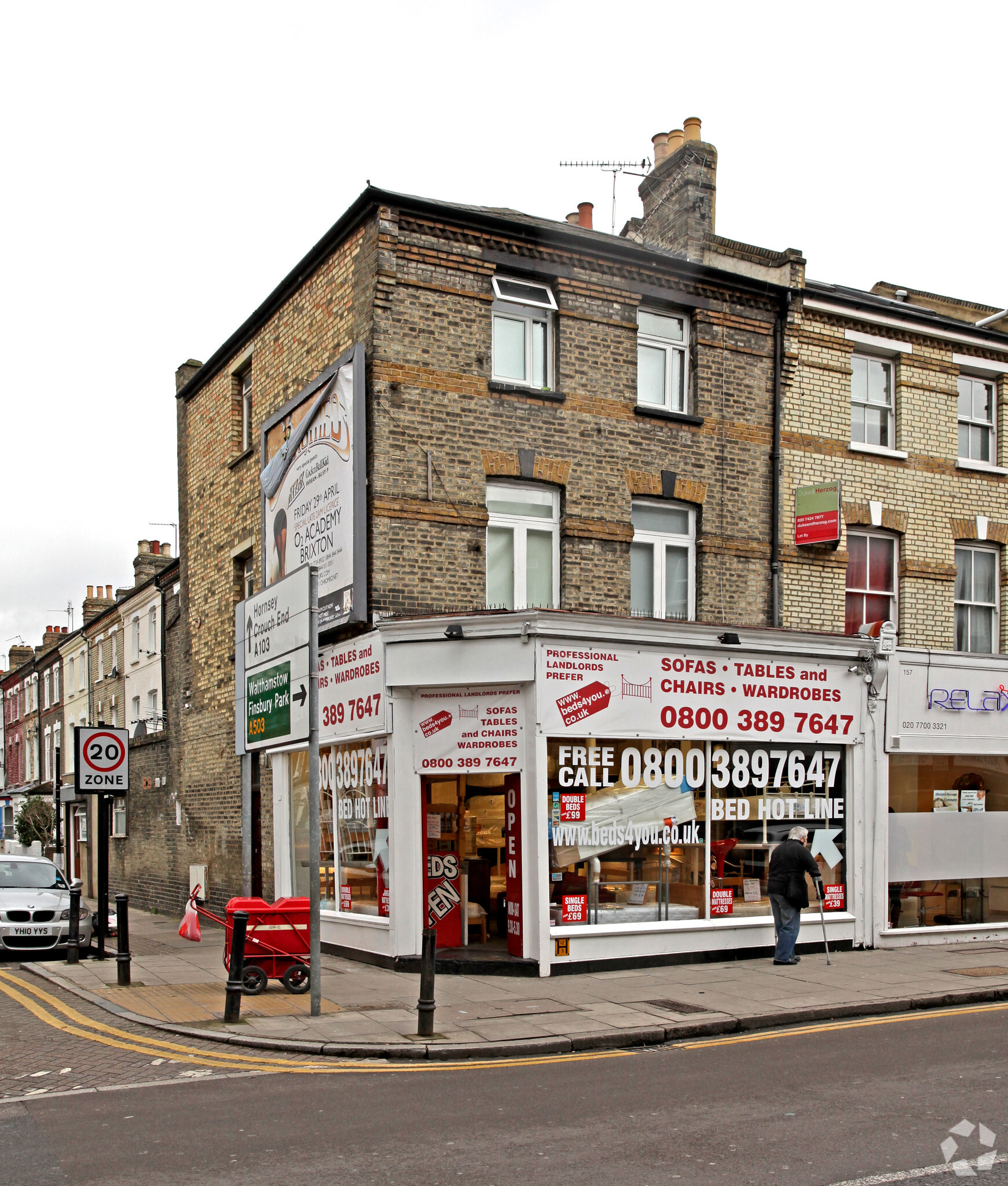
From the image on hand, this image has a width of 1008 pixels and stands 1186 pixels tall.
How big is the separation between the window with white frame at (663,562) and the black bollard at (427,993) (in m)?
7.25

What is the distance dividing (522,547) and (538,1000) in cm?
A: 603

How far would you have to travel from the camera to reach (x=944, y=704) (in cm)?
1616

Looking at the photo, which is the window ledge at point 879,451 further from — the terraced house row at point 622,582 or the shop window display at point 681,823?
the shop window display at point 681,823

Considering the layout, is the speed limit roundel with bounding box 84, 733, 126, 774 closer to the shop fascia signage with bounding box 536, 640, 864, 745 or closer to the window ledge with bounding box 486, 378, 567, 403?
the shop fascia signage with bounding box 536, 640, 864, 745

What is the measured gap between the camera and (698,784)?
14.4 metres

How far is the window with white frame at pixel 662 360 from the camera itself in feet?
54.3

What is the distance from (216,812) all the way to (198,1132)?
13.7 meters

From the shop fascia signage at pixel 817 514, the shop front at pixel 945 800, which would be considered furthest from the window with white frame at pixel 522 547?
the shop front at pixel 945 800

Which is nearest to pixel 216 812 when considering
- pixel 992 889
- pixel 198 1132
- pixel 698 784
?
pixel 698 784

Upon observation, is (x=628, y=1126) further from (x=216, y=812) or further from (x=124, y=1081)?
(x=216, y=812)

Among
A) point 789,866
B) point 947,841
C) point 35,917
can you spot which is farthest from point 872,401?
point 35,917

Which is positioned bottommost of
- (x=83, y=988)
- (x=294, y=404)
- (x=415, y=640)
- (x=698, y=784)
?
(x=83, y=988)

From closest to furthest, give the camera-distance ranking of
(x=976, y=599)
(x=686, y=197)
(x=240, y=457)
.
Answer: (x=686, y=197) → (x=976, y=599) → (x=240, y=457)

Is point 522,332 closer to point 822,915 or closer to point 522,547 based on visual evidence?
point 522,547
